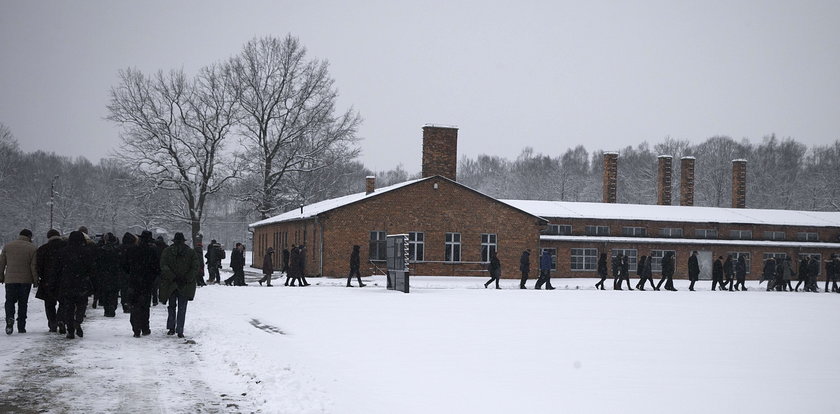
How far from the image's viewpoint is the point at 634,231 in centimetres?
4931

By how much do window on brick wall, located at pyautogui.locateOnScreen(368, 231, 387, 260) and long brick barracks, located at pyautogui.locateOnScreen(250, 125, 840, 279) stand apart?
0.15 ft

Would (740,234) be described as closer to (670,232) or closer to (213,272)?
(670,232)

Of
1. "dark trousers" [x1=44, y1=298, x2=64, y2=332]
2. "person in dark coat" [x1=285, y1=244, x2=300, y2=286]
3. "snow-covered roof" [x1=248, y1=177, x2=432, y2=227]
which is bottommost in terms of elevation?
"dark trousers" [x1=44, y1=298, x2=64, y2=332]

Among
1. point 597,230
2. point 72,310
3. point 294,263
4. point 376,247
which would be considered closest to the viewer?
point 72,310

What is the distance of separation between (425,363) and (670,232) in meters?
41.8

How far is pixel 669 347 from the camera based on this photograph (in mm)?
13359

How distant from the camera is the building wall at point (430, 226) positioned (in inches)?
1483

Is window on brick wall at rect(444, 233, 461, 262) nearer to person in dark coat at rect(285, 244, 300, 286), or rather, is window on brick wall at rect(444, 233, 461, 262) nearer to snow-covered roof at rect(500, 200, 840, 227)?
snow-covered roof at rect(500, 200, 840, 227)

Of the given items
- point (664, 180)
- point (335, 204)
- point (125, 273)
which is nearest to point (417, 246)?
point (335, 204)

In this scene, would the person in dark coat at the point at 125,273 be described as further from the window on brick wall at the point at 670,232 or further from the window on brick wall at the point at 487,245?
the window on brick wall at the point at 670,232

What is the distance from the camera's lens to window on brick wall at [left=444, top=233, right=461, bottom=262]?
3981cm

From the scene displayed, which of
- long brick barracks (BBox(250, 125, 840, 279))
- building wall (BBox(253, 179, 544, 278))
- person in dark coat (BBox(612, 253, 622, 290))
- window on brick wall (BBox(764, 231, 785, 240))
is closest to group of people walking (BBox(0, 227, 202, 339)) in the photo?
person in dark coat (BBox(612, 253, 622, 290))

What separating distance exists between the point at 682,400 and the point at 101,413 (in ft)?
19.4

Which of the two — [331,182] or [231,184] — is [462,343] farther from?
[331,182]
